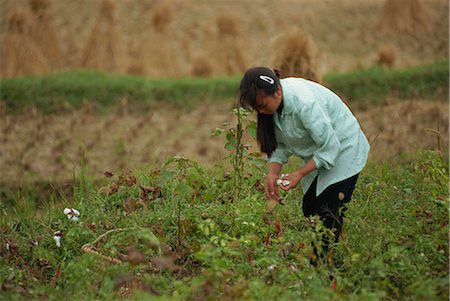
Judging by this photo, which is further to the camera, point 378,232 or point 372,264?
point 378,232

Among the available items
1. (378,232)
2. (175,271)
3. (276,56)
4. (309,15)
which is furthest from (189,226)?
(309,15)

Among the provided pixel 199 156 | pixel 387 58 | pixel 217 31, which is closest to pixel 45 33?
pixel 217 31

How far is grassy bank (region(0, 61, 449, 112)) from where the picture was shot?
8.95 meters

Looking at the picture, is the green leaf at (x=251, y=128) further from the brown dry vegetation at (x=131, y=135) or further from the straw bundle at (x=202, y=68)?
the straw bundle at (x=202, y=68)

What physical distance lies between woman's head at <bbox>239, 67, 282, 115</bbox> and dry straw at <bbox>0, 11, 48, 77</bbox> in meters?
7.36

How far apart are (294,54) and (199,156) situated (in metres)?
1.65

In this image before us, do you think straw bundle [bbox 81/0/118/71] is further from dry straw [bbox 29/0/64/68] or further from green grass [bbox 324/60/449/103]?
green grass [bbox 324/60/449/103]

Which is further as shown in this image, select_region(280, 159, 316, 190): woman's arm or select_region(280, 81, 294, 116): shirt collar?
select_region(280, 81, 294, 116): shirt collar

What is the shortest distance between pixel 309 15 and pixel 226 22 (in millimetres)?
3238

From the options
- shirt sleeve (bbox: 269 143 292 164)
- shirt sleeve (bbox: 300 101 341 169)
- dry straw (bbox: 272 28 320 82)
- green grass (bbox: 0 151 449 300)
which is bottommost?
dry straw (bbox: 272 28 320 82)

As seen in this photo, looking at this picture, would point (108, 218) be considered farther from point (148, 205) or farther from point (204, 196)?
point (204, 196)

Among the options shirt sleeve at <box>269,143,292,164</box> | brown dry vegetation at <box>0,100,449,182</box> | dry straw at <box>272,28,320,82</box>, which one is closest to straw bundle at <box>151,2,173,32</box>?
brown dry vegetation at <box>0,100,449,182</box>

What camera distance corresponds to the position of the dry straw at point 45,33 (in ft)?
35.3

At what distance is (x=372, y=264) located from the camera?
10.1ft
